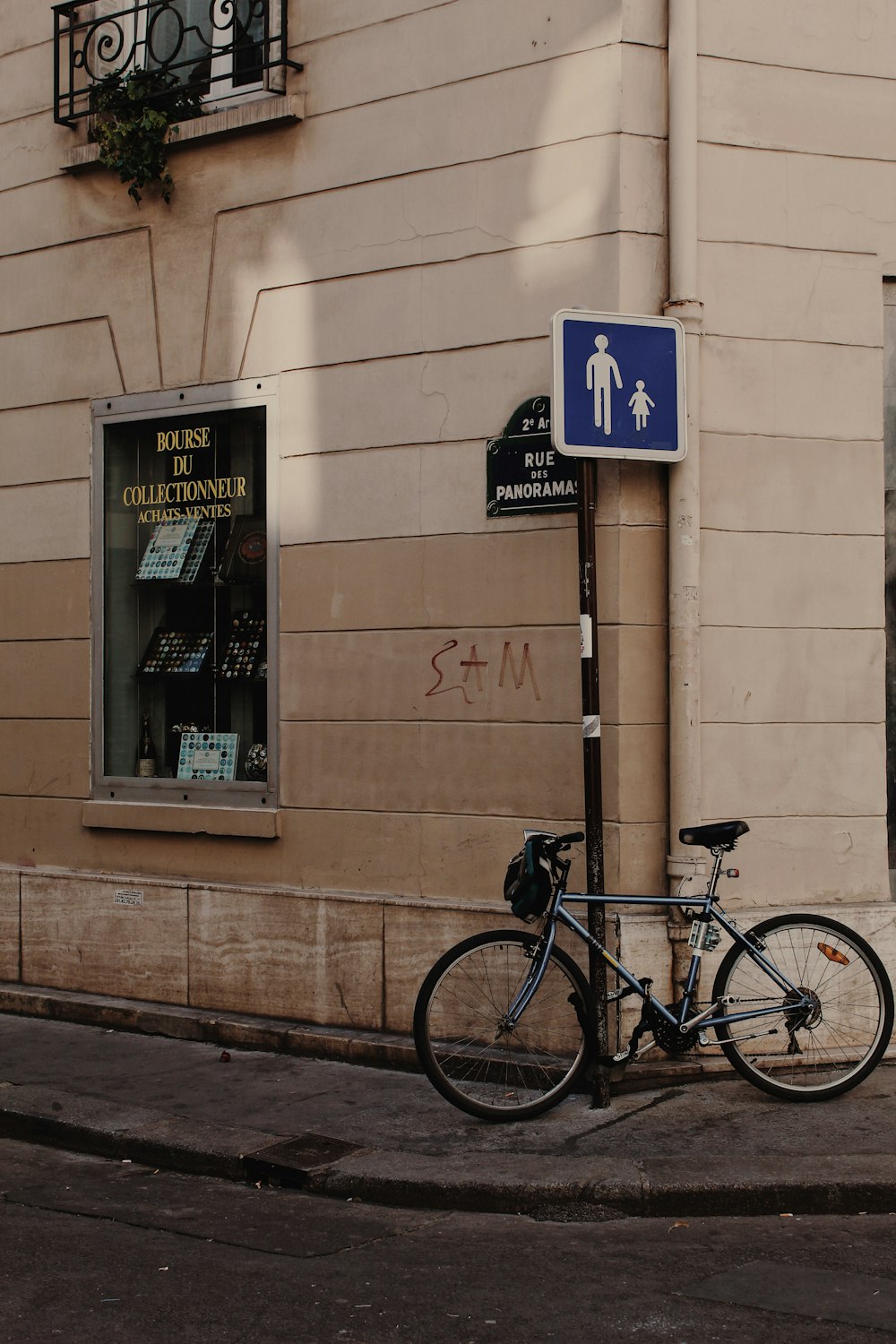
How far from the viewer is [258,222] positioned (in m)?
8.16

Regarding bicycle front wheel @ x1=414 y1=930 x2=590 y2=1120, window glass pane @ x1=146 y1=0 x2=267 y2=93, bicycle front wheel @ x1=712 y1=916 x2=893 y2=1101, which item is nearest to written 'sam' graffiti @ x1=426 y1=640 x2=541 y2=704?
bicycle front wheel @ x1=414 y1=930 x2=590 y2=1120

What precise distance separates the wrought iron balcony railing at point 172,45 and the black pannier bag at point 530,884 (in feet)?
14.1

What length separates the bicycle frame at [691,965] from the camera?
250 inches

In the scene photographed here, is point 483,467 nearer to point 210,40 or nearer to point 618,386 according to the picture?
Result: point 618,386

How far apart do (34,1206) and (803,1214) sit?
8.86 feet

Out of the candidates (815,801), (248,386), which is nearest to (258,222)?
(248,386)

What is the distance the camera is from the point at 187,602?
8.74 metres

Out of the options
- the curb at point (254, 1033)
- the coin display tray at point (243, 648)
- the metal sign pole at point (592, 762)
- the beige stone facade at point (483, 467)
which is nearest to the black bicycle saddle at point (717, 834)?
the metal sign pole at point (592, 762)

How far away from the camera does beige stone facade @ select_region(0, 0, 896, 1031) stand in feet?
22.9

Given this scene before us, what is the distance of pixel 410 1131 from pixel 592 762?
1.66m

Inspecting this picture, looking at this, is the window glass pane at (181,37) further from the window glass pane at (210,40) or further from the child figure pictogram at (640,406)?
the child figure pictogram at (640,406)

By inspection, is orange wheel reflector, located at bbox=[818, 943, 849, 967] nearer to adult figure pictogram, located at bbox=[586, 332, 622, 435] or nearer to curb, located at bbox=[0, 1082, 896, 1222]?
curb, located at bbox=[0, 1082, 896, 1222]

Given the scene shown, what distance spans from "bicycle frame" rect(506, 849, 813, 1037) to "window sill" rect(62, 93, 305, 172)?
4.18 metres

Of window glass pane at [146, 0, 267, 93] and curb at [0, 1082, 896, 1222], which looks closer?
curb at [0, 1082, 896, 1222]
